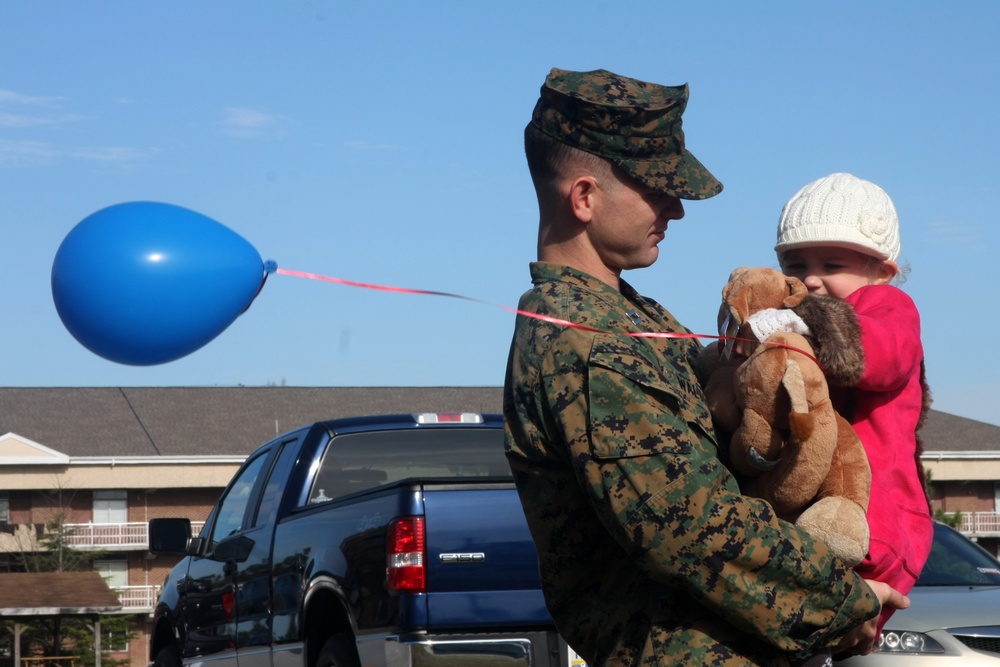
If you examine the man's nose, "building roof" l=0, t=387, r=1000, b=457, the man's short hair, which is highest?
"building roof" l=0, t=387, r=1000, b=457

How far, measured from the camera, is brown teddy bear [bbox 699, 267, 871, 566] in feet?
10.1

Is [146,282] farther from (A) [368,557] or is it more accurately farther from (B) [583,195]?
(A) [368,557]

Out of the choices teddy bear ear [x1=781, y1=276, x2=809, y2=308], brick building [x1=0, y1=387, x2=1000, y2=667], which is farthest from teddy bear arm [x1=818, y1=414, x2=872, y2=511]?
brick building [x1=0, y1=387, x2=1000, y2=667]

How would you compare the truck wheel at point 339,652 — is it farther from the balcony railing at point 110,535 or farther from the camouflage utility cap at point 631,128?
the balcony railing at point 110,535

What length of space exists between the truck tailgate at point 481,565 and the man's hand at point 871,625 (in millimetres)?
3262

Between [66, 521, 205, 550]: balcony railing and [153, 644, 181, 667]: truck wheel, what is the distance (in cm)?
4288

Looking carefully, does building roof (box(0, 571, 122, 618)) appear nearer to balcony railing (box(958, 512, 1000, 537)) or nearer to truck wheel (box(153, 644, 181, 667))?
truck wheel (box(153, 644, 181, 667))

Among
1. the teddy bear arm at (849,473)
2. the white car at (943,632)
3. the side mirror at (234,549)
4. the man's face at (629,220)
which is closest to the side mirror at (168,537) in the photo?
the side mirror at (234,549)

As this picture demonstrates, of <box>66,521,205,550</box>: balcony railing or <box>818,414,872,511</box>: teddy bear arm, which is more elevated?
<box>66,521,205,550</box>: balcony railing

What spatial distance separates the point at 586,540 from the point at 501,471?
15.8 ft

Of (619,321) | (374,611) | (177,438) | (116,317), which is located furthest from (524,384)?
(177,438)

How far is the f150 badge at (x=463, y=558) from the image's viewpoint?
6.50 meters

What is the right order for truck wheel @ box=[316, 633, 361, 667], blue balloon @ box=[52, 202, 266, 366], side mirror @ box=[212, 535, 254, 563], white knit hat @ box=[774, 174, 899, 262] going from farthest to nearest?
side mirror @ box=[212, 535, 254, 563] < truck wheel @ box=[316, 633, 361, 667] < white knit hat @ box=[774, 174, 899, 262] < blue balloon @ box=[52, 202, 266, 366]

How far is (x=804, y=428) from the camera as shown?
3.05 m
